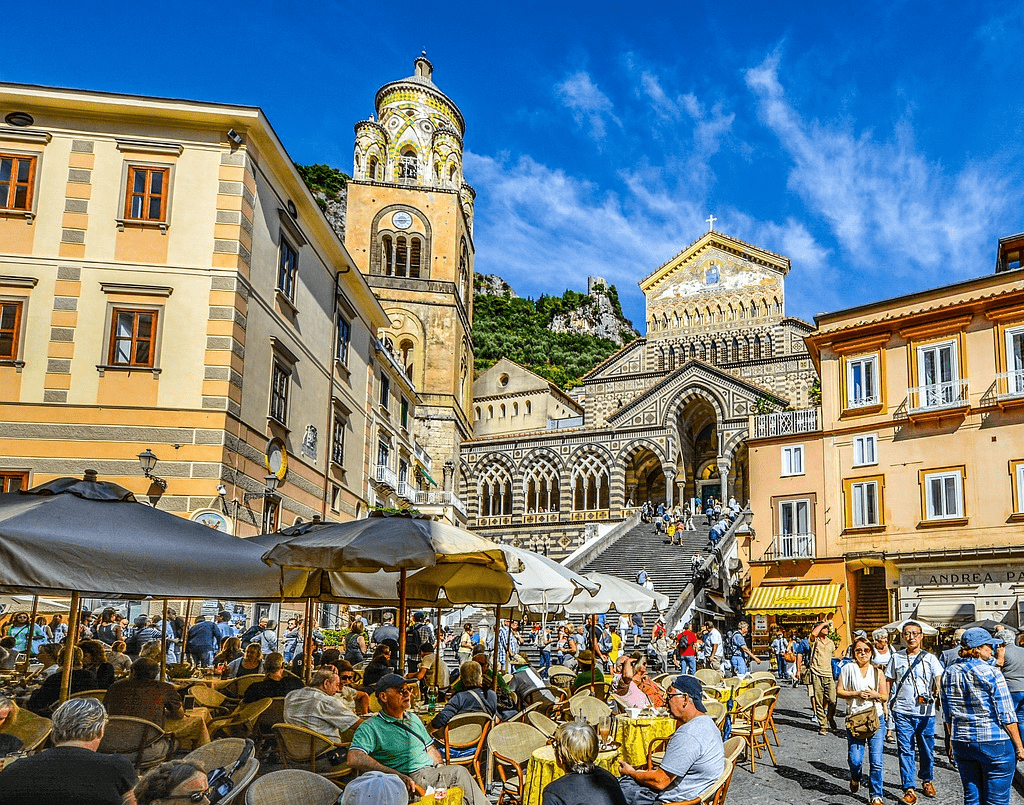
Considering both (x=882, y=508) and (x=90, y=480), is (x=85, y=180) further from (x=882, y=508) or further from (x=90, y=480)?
(x=882, y=508)

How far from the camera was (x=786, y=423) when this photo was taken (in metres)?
29.9

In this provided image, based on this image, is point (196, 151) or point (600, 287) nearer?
point (196, 151)

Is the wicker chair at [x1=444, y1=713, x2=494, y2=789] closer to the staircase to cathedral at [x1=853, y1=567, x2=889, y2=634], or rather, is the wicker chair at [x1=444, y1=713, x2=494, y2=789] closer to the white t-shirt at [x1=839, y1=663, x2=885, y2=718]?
the white t-shirt at [x1=839, y1=663, x2=885, y2=718]

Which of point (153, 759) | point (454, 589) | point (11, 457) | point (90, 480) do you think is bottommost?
point (153, 759)

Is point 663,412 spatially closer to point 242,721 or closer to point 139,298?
point 139,298

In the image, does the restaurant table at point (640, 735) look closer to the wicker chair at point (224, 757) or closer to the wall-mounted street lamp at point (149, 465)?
the wicker chair at point (224, 757)

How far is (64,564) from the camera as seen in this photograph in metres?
6.91

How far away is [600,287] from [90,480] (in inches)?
3386

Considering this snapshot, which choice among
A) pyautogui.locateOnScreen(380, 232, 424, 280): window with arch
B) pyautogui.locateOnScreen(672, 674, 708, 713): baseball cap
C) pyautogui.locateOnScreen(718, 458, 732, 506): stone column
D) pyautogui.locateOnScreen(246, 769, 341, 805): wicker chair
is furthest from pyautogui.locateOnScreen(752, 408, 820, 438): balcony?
pyautogui.locateOnScreen(246, 769, 341, 805): wicker chair

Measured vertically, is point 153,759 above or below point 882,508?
below

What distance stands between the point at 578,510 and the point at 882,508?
20.4 meters

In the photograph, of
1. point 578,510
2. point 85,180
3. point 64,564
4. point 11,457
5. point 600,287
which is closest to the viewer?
point 64,564

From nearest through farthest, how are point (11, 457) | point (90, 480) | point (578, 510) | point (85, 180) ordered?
1. point (90, 480)
2. point (11, 457)
3. point (85, 180)
4. point (578, 510)

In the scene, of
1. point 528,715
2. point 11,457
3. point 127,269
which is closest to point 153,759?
point 528,715
